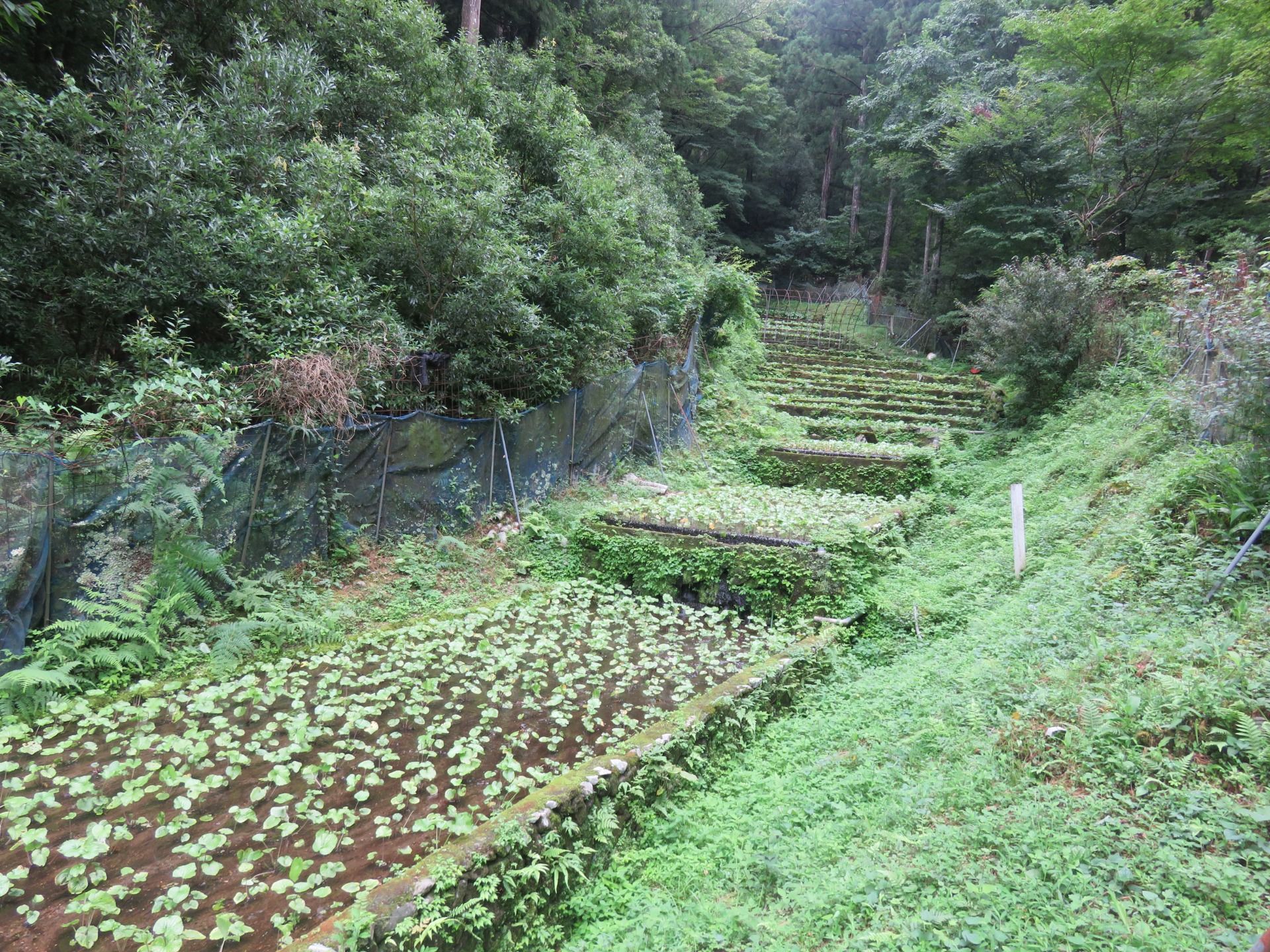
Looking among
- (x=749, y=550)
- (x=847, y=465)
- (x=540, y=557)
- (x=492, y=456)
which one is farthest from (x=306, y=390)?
(x=847, y=465)

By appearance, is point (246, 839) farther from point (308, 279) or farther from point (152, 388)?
point (308, 279)

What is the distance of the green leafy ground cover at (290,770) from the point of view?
302 centimetres

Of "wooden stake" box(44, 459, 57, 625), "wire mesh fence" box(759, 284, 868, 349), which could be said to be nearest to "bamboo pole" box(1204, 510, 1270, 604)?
"wooden stake" box(44, 459, 57, 625)

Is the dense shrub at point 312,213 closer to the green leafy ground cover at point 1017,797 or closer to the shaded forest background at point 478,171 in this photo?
the shaded forest background at point 478,171

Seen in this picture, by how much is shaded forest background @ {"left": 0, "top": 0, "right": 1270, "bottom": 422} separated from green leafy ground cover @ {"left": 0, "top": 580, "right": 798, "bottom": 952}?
2757mm

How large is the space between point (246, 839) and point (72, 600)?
8.92 ft

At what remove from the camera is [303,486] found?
6340 mm

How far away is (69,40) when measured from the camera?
7.04 m

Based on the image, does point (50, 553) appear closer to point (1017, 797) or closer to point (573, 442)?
point (573, 442)

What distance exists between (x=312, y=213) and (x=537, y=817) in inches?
260

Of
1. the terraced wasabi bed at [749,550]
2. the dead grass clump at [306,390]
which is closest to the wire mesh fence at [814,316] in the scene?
the terraced wasabi bed at [749,550]

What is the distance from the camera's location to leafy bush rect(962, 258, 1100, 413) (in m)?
11.3

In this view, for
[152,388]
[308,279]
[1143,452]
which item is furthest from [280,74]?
[1143,452]

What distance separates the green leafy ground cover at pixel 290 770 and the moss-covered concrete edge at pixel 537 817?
37cm
